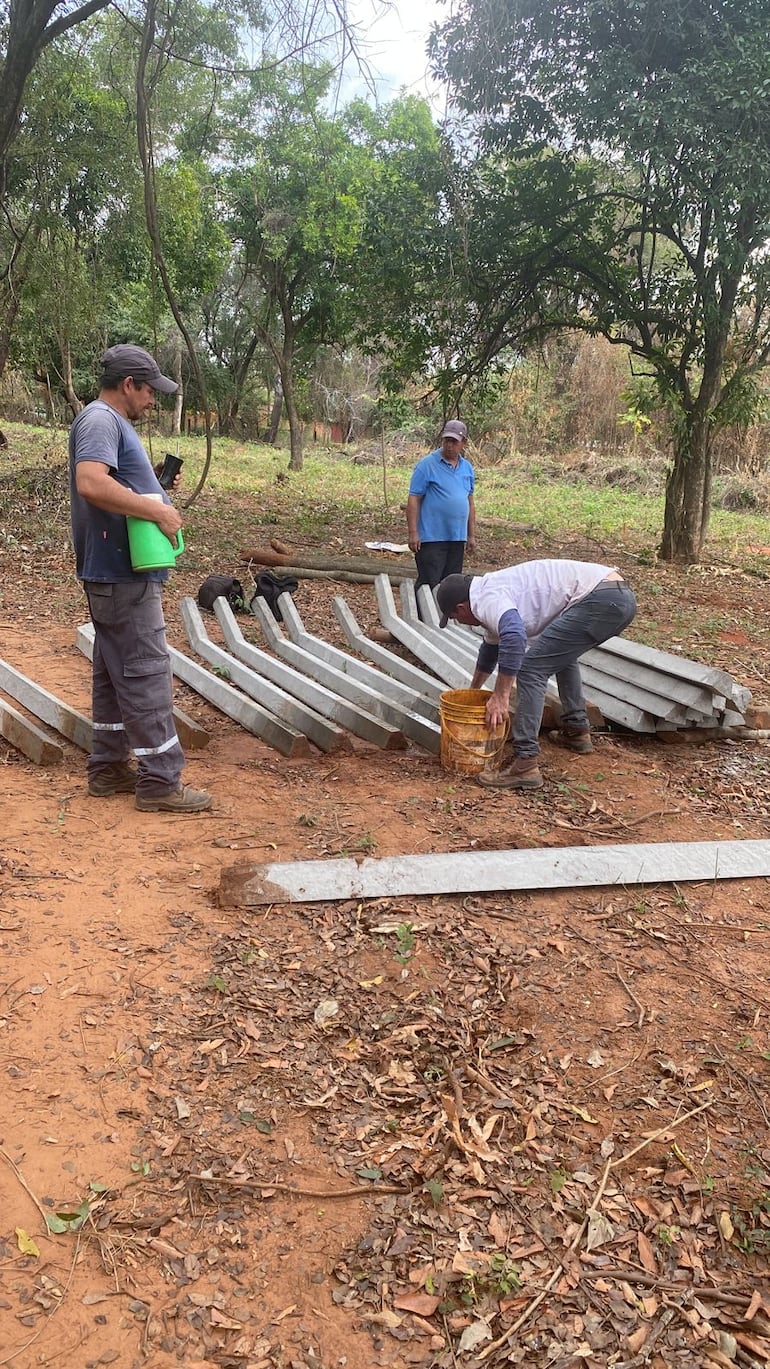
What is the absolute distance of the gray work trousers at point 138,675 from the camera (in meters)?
3.64

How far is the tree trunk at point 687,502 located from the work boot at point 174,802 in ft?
29.4

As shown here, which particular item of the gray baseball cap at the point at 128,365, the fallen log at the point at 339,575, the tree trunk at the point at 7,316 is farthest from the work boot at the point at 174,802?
the tree trunk at the point at 7,316

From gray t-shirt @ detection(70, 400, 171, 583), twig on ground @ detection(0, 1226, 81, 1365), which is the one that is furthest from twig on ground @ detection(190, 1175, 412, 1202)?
gray t-shirt @ detection(70, 400, 171, 583)

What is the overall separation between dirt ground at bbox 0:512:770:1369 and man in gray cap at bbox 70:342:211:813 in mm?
307

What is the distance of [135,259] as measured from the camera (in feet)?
50.0

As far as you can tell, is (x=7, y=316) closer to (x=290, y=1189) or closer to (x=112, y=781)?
(x=112, y=781)

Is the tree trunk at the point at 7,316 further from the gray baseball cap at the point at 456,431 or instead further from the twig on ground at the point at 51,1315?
the twig on ground at the point at 51,1315

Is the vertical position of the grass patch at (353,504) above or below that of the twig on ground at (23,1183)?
above

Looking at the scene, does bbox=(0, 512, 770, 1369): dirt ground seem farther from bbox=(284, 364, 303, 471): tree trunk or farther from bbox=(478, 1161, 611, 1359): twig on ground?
bbox=(284, 364, 303, 471): tree trunk

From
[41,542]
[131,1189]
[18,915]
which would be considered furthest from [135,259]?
[131,1189]

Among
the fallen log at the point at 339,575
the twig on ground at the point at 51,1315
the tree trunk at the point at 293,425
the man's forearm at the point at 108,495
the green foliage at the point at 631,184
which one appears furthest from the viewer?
the tree trunk at the point at 293,425

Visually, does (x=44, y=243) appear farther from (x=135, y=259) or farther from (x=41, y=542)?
(x=41, y=542)

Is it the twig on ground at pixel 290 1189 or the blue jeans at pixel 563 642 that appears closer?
the twig on ground at pixel 290 1189

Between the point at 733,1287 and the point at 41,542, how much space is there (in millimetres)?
9319
